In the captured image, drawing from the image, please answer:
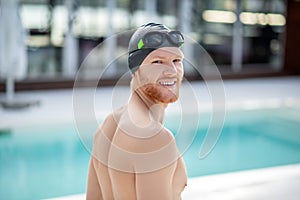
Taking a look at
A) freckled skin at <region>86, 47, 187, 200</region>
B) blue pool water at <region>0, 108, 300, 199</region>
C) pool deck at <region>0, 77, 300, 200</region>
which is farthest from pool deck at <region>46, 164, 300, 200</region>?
freckled skin at <region>86, 47, 187, 200</region>

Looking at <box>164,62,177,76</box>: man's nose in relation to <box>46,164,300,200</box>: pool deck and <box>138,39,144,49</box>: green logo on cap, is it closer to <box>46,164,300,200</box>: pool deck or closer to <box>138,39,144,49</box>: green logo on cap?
<box>138,39,144,49</box>: green logo on cap

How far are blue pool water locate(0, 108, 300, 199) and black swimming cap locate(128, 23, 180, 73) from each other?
6.02ft

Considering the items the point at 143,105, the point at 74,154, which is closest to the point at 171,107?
the point at 143,105

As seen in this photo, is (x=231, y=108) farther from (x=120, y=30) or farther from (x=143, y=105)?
(x=143, y=105)

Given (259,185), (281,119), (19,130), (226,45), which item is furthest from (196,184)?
(226,45)

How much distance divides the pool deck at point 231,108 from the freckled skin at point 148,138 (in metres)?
0.10

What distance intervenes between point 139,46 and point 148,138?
0.21 metres

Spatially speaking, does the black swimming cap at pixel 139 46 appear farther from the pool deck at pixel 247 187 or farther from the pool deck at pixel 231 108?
the pool deck at pixel 247 187

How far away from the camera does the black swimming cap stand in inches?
41.6

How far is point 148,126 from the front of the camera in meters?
1.04

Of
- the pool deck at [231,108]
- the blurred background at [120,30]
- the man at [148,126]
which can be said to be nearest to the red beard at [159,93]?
the man at [148,126]

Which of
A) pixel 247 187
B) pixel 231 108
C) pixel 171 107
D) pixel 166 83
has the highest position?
pixel 166 83

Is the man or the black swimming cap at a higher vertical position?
the black swimming cap

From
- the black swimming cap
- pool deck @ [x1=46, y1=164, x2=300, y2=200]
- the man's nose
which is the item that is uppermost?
the black swimming cap
